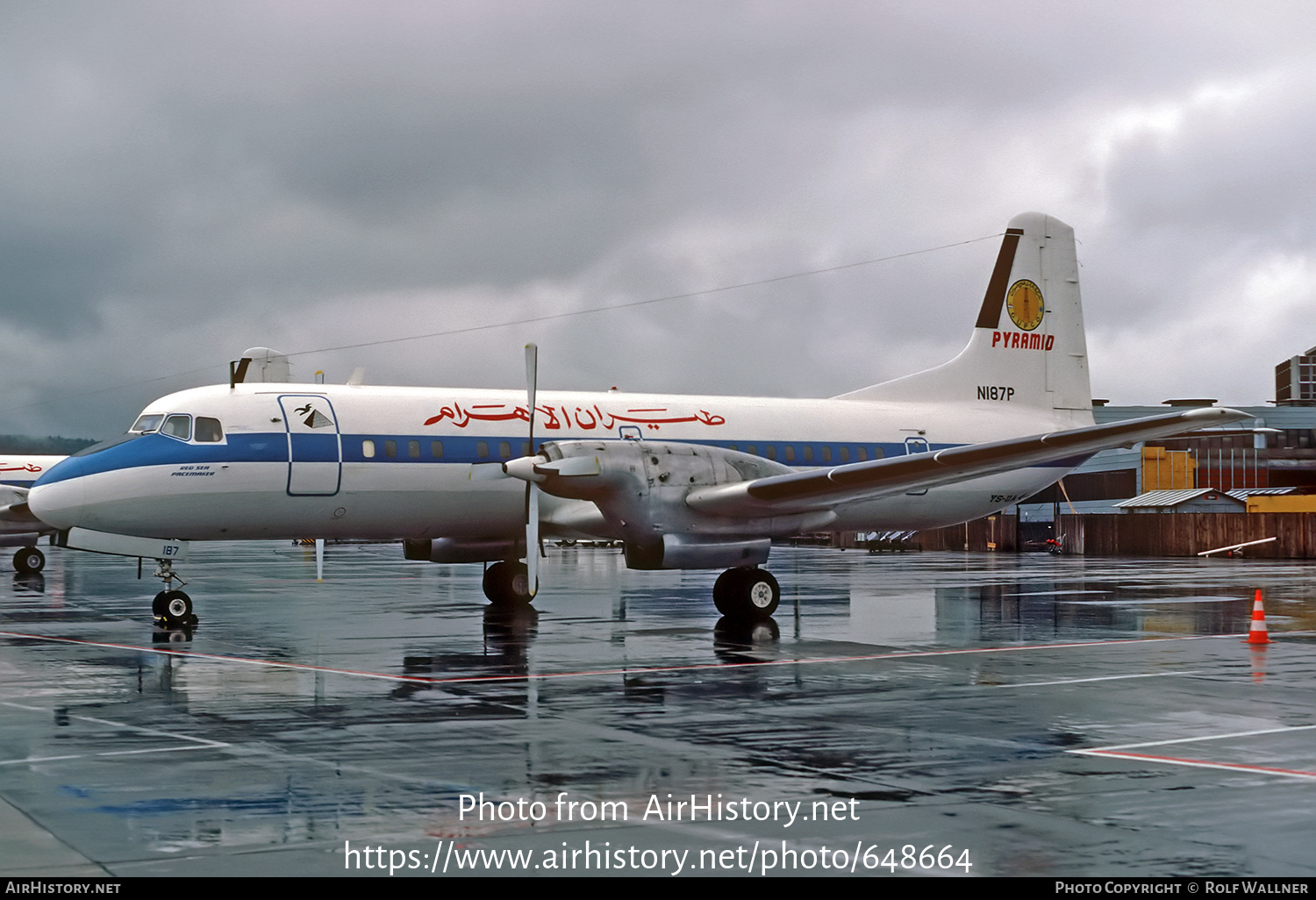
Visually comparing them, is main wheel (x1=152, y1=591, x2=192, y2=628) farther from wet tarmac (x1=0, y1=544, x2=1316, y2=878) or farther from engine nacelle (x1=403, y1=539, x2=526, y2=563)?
engine nacelle (x1=403, y1=539, x2=526, y2=563)

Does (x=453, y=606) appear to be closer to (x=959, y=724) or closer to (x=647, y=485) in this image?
(x=647, y=485)

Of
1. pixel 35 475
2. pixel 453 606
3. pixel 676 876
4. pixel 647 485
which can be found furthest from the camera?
pixel 35 475

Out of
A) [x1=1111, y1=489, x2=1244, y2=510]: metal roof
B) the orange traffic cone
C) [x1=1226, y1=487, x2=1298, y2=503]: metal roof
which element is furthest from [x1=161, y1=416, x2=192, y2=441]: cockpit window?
[x1=1226, y1=487, x2=1298, y2=503]: metal roof

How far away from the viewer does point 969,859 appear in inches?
264

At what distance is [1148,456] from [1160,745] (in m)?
73.8

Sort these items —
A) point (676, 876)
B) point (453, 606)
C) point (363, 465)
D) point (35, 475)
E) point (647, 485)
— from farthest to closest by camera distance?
point (35, 475) < point (453, 606) < point (363, 465) < point (647, 485) < point (676, 876)

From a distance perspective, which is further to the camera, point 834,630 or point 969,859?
point 834,630

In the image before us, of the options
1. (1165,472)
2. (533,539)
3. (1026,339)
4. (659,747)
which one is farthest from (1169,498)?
(659,747)

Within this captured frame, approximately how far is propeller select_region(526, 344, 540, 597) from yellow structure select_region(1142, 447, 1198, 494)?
63.6m

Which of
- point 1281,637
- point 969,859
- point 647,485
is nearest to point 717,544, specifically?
point 647,485

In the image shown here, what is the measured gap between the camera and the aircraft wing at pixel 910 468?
66.8ft

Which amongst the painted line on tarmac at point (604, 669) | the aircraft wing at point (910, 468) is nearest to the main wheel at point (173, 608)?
the painted line on tarmac at point (604, 669)

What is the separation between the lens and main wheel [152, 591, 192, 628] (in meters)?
20.7

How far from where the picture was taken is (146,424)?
2158 cm
